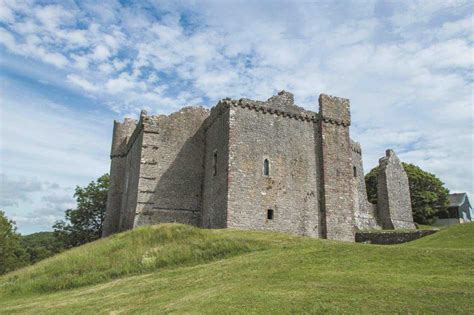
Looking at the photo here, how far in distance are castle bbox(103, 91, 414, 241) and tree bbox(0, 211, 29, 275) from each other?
2408cm

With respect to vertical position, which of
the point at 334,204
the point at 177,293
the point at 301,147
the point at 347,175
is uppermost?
the point at 301,147

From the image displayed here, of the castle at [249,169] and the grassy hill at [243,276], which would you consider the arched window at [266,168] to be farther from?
the grassy hill at [243,276]

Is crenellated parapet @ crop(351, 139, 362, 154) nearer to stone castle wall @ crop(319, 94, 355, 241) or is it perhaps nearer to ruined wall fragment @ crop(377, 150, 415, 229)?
ruined wall fragment @ crop(377, 150, 415, 229)

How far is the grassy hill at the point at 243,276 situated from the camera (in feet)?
35.6

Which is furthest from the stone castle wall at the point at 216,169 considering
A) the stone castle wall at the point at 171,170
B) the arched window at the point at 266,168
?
the arched window at the point at 266,168

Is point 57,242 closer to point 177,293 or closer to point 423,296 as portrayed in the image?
point 177,293

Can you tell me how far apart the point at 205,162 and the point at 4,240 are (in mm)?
32038

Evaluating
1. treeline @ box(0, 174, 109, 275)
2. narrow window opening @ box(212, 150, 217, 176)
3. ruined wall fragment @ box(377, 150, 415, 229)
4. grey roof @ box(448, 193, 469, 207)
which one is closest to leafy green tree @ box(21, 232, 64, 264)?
treeline @ box(0, 174, 109, 275)

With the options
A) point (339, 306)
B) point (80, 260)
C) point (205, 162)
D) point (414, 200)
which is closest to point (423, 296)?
point (339, 306)

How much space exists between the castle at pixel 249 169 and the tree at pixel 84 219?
14.6m

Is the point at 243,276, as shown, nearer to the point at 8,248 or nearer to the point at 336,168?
the point at 336,168

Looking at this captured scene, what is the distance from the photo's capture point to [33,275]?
1995 centimetres

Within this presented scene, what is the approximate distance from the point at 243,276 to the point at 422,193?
39.1 metres

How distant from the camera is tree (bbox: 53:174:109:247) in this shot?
1783 inches
